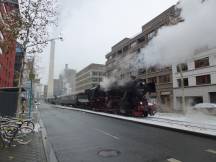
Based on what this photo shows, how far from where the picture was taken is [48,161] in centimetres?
686

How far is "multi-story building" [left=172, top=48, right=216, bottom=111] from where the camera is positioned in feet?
118

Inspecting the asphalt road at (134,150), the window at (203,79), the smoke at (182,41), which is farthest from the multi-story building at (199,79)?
the asphalt road at (134,150)

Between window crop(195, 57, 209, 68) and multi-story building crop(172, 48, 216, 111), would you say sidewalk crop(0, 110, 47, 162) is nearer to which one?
multi-story building crop(172, 48, 216, 111)

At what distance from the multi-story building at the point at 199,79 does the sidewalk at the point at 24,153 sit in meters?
29.8

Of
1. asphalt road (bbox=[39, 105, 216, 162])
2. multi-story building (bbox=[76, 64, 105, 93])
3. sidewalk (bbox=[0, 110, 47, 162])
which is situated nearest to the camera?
sidewalk (bbox=[0, 110, 47, 162])

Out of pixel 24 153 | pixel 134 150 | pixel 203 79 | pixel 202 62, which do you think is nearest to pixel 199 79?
pixel 203 79

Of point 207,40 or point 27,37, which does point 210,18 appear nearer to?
point 207,40

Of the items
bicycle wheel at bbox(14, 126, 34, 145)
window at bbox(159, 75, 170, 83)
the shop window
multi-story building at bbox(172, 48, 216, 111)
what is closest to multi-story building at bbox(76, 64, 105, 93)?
window at bbox(159, 75, 170, 83)

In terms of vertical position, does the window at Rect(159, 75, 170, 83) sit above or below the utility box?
above

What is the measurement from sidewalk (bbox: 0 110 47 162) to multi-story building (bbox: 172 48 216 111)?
29.8 metres

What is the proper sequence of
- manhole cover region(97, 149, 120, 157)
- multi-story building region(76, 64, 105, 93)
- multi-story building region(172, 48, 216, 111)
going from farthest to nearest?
multi-story building region(76, 64, 105, 93) < multi-story building region(172, 48, 216, 111) < manhole cover region(97, 149, 120, 157)

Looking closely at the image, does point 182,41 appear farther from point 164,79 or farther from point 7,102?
point 164,79

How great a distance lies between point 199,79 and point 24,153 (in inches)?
1454

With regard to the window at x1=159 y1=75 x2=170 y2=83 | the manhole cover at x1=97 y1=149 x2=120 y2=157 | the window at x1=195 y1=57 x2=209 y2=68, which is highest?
the window at x1=195 y1=57 x2=209 y2=68
